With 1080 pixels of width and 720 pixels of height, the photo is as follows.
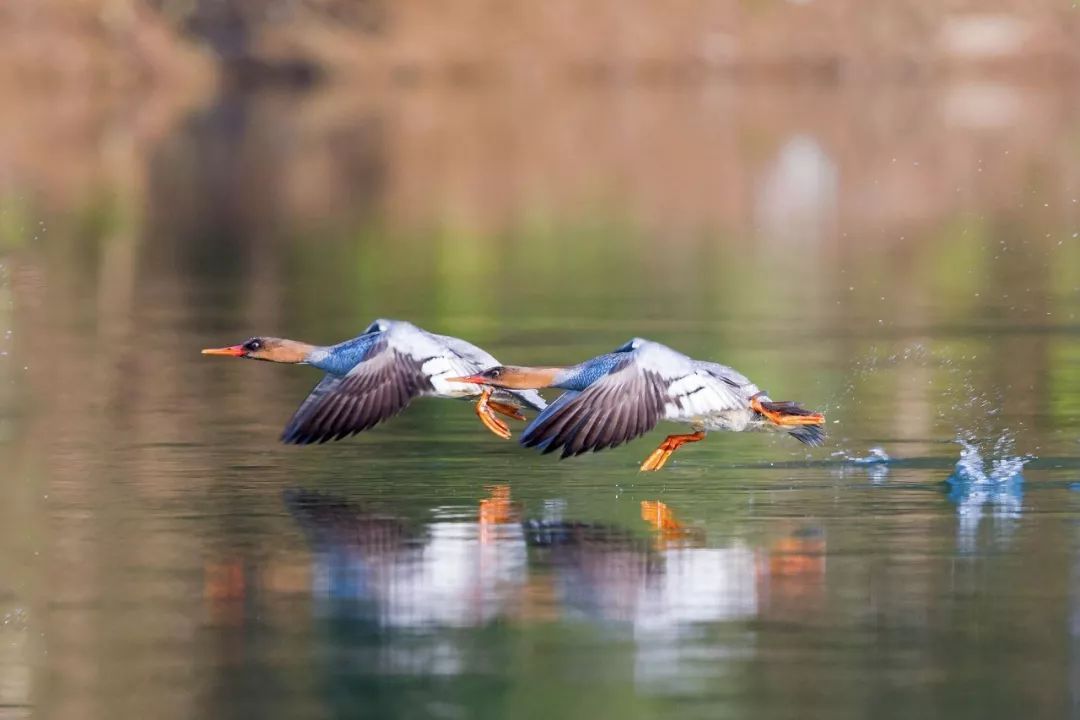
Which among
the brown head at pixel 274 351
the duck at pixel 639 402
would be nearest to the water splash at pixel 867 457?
the duck at pixel 639 402

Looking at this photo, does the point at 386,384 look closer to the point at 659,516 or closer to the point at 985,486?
the point at 659,516

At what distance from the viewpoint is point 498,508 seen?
464 inches

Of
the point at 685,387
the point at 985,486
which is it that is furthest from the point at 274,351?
the point at 985,486

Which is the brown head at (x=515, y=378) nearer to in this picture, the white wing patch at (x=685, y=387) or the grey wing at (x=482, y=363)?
the grey wing at (x=482, y=363)

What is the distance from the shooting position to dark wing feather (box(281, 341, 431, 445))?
12.3 meters

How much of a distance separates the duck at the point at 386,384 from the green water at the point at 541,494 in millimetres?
324

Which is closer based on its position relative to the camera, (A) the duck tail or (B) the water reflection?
(B) the water reflection

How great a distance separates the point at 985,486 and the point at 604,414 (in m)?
2.06

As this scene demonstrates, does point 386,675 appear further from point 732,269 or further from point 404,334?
point 732,269

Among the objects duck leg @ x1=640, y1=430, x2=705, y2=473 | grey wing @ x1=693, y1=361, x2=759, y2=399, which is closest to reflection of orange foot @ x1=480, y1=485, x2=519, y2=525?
duck leg @ x1=640, y1=430, x2=705, y2=473

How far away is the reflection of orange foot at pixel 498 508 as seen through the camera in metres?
11.5

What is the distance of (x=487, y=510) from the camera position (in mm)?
11734

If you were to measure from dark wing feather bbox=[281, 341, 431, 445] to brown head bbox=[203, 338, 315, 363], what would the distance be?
733mm

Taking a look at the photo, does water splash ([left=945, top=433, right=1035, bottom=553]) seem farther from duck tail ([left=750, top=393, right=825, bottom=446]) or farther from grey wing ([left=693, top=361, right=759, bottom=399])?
grey wing ([left=693, top=361, right=759, bottom=399])
